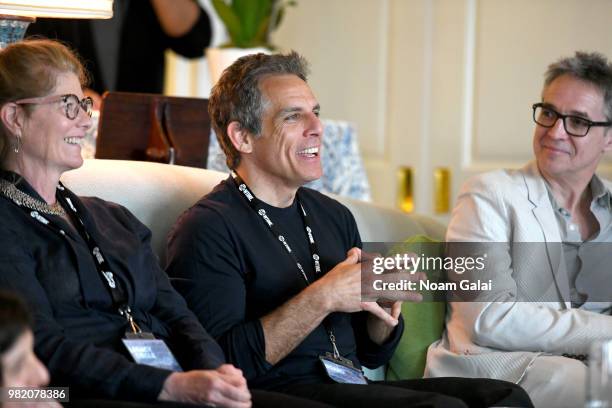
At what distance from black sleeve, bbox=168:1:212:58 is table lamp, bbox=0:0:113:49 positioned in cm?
180

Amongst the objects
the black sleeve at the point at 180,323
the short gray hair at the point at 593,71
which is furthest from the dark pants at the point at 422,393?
the short gray hair at the point at 593,71

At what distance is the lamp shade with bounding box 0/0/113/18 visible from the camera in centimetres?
248

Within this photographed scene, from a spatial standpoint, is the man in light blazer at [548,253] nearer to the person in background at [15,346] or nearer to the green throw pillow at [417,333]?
the green throw pillow at [417,333]

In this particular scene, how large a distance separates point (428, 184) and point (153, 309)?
10.1 feet

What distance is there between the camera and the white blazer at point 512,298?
252 centimetres

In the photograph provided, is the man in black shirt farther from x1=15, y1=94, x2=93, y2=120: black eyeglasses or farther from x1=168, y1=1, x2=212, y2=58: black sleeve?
x1=168, y1=1, x2=212, y2=58: black sleeve

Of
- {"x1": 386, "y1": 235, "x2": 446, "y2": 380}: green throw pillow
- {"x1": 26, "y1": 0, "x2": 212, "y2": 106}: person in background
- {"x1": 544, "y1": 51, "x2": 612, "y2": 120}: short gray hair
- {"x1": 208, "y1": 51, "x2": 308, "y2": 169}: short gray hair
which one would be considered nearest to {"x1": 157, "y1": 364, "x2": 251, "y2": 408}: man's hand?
{"x1": 208, "y1": 51, "x2": 308, "y2": 169}: short gray hair

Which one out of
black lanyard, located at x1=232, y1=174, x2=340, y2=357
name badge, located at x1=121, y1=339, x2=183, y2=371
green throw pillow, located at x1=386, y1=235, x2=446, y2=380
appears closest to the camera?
name badge, located at x1=121, y1=339, x2=183, y2=371

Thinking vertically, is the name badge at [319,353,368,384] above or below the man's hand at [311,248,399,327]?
below

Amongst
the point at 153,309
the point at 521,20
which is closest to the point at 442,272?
the point at 153,309

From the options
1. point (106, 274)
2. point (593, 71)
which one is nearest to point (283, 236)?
point (106, 274)

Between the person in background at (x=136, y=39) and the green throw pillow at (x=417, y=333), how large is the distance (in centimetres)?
199

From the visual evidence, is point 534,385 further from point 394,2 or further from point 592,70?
point 394,2

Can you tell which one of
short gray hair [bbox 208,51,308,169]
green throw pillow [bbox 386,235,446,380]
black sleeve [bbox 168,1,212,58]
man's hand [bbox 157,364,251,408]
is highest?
black sleeve [bbox 168,1,212,58]
